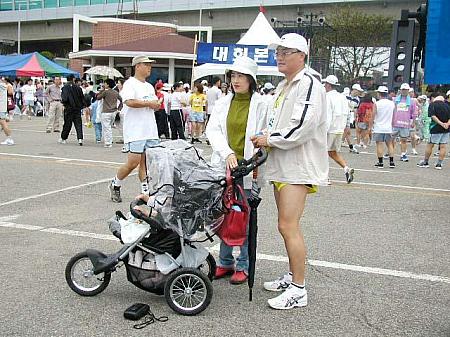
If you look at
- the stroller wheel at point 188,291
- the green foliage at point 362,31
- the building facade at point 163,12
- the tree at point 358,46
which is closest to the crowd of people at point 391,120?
the stroller wheel at point 188,291

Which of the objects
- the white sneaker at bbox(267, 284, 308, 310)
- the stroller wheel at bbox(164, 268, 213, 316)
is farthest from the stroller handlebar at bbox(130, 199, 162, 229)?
the white sneaker at bbox(267, 284, 308, 310)

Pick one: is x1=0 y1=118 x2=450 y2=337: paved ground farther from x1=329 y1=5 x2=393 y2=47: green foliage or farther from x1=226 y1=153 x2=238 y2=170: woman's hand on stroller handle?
x1=329 y1=5 x2=393 y2=47: green foliage

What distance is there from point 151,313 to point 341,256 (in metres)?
2.23

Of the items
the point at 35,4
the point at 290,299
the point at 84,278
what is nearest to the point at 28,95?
the point at 84,278

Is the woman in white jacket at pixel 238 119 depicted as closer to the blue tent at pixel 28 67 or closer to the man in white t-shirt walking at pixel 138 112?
the man in white t-shirt walking at pixel 138 112

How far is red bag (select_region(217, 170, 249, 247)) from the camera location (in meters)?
3.99

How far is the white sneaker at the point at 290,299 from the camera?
4.02 metres

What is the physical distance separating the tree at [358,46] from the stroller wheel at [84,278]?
2994 cm

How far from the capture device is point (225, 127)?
4.47 metres

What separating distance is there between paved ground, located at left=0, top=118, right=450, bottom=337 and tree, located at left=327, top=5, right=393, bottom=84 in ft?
80.6

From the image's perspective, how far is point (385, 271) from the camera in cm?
493

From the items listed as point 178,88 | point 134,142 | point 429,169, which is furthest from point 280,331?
point 178,88

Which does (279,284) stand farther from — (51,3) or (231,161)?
(51,3)

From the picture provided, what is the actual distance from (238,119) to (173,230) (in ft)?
3.51
